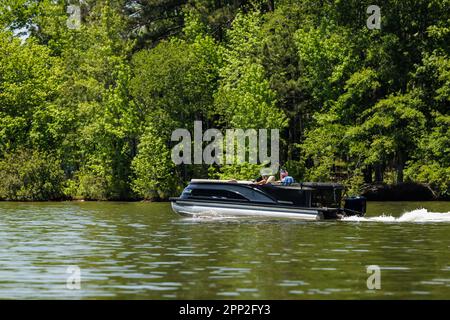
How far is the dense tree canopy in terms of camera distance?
237ft

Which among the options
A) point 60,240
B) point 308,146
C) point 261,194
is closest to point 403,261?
point 60,240

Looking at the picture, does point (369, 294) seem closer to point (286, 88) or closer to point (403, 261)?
point (403, 261)

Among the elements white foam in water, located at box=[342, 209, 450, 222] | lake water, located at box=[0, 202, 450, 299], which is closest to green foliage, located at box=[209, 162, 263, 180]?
lake water, located at box=[0, 202, 450, 299]

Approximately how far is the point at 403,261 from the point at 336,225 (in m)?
14.8

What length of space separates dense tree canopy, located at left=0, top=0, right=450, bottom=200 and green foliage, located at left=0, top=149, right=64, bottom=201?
0.11 m

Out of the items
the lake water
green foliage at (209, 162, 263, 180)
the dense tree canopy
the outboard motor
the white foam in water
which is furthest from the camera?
the dense tree canopy

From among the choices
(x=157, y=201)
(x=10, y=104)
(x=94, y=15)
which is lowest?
(x=157, y=201)

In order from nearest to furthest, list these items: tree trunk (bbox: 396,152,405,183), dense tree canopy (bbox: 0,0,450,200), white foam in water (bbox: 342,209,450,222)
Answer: white foam in water (bbox: 342,209,450,222), dense tree canopy (bbox: 0,0,450,200), tree trunk (bbox: 396,152,405,183)

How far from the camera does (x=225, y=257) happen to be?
29156 mm

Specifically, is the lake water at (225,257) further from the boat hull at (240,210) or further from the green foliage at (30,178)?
the green foliage at (30,178)

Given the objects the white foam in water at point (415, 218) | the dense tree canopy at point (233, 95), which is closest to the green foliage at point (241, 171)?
the dense tree canopy at point (233, 95)

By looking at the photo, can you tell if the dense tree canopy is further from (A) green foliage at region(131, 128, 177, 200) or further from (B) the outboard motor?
(B) the outboard motor

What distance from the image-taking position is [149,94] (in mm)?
78062

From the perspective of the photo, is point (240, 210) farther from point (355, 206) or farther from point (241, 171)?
point (241, 171)
